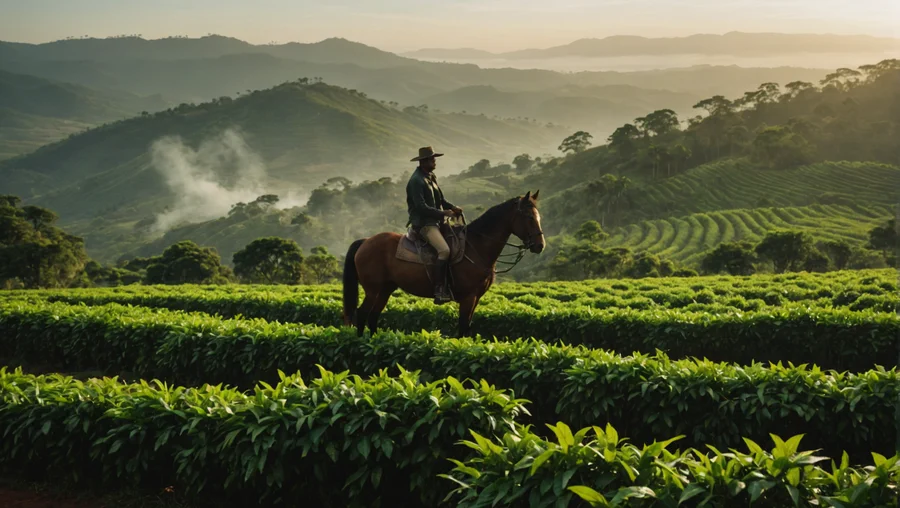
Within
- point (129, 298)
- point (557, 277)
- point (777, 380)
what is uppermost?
point (777, 380)

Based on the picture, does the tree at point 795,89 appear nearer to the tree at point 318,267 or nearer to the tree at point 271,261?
the tree at point 318,267

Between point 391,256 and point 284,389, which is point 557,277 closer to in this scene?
point 391,256

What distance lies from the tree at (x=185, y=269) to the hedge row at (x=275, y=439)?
2523 inches

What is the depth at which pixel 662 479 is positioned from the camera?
430 cm

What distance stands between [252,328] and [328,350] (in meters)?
1.81

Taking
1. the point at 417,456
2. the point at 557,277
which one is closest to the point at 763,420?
the point at 417,456

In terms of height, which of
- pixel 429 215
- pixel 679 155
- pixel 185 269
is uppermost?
pixel 429 215

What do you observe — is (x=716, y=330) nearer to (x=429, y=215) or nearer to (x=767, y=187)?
(x=429, y=215)

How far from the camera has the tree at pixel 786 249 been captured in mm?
57344

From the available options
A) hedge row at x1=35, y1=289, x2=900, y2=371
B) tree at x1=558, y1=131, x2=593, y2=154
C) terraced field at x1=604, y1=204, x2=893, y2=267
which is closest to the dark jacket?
hedge row at x1=35, y1=289, x2=900, y2=371

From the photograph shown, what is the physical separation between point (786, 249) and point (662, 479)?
60.1 metres

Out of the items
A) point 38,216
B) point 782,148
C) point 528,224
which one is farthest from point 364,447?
point 782,148

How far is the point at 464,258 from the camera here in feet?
39.3

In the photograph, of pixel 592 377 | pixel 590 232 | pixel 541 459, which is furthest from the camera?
pixel 590 232
